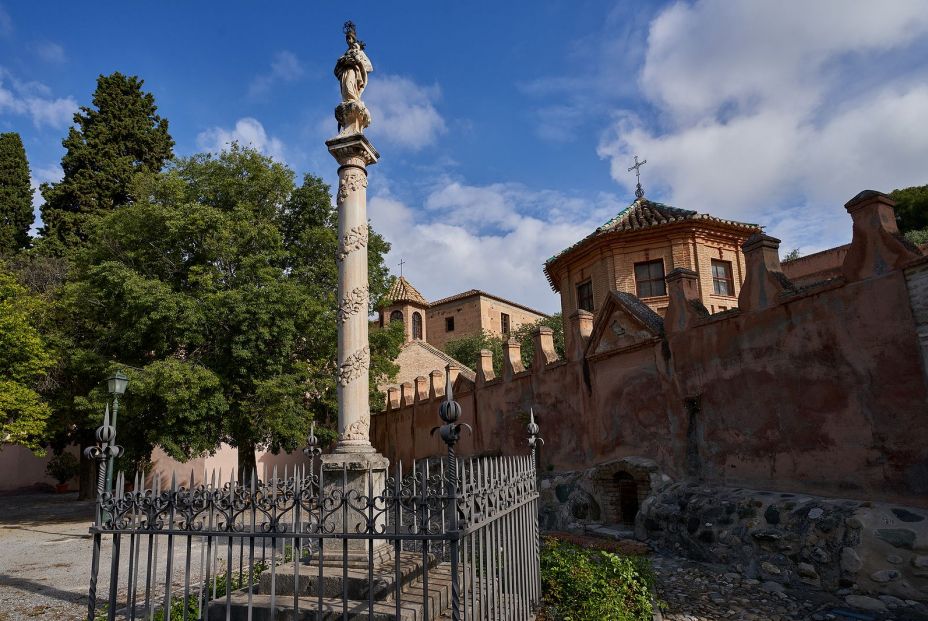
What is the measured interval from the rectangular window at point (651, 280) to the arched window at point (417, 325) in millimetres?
20538

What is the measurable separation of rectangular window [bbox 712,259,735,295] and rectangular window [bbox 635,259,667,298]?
1786 millimetres

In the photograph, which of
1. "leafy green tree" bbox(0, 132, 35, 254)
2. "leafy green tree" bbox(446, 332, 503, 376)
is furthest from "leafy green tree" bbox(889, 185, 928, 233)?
"leafy green tree" bbox(0, 132, 35, 254)

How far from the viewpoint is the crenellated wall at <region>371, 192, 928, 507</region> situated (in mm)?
7816

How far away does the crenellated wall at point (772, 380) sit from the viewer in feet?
25.6

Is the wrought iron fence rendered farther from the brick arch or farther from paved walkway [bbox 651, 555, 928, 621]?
the brick arch

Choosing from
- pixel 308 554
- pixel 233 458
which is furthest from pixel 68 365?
pixel 308 554

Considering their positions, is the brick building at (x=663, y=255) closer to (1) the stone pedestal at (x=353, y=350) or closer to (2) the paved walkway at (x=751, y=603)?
(2) the paved walkway at (x=751, y=603)

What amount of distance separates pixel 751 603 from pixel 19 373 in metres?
18.2

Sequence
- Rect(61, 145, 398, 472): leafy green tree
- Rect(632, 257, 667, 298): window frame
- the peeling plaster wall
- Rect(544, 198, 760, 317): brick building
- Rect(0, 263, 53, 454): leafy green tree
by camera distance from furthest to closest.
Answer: Rect(632, 257, 667, 298): window frame < Rect(544, 198, 760, 317): brick building < Rect(0, 263, 53, 454): leafy green tree < Rect(61, 145, 398, 472): leafy green tree < the peeling plaster wall

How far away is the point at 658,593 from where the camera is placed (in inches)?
309

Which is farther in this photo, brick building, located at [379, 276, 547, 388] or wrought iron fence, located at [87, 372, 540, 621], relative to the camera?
brick building, located at [379, 276, 547, 388]

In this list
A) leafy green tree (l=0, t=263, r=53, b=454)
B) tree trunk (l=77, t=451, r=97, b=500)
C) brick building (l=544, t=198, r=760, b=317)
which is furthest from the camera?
tree trunk (l=77, t=451, r=97, b=500)

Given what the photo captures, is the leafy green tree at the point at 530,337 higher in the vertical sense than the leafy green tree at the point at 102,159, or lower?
lower

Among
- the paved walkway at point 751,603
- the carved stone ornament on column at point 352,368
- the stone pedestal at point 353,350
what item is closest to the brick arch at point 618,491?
the paved walkway at point 751,603
